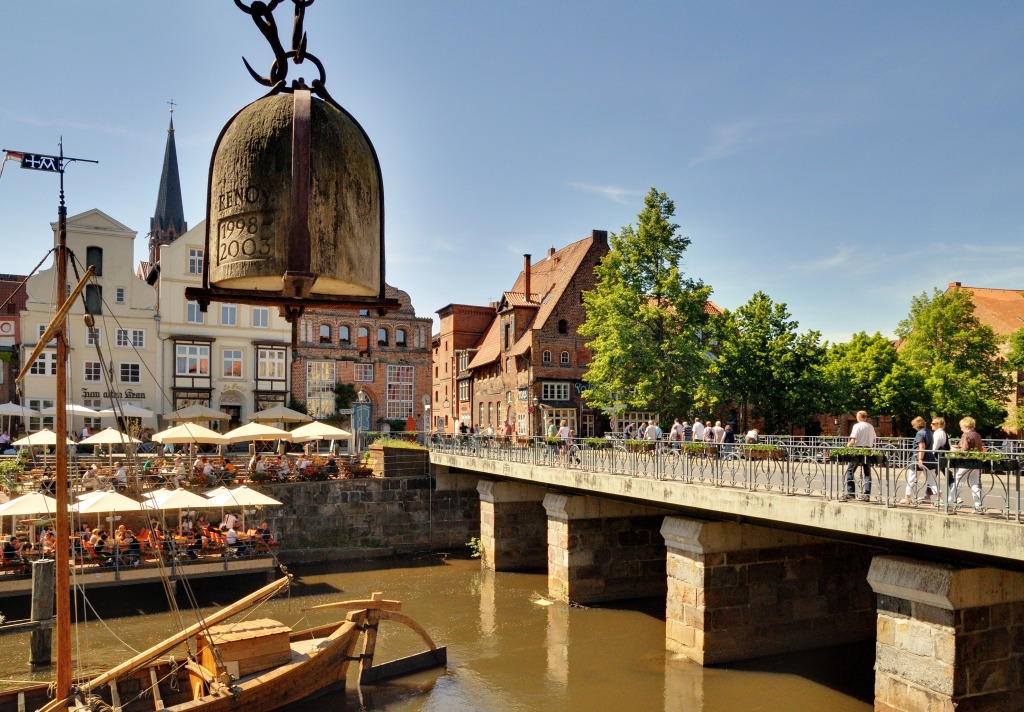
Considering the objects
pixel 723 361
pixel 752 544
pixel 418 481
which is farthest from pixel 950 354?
pixel 752 544

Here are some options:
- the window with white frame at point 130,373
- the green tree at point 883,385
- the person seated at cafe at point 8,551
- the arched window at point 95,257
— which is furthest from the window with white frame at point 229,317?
the green tree at point 883,385

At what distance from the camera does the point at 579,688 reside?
17.1m

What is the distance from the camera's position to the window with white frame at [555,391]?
47188 mm

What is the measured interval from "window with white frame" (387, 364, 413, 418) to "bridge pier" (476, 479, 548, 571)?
22981 mm

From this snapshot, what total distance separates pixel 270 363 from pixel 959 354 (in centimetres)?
3966

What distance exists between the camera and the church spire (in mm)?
Result: 66688

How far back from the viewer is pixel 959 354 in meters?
49.4

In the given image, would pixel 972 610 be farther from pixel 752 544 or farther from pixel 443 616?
pixel 443 616

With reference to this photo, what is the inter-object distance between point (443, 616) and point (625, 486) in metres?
7.17

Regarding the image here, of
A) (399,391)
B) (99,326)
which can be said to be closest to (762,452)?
(99,326)

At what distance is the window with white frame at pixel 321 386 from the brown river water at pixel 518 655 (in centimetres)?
2349

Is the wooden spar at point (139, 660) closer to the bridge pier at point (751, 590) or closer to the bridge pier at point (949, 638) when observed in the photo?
the bridge pier at point (751, 590)

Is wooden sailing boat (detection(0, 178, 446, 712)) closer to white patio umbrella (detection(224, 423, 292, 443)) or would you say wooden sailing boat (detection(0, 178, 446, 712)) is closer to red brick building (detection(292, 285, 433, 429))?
white patio umbrella (detection(224, 423, 292, 443))

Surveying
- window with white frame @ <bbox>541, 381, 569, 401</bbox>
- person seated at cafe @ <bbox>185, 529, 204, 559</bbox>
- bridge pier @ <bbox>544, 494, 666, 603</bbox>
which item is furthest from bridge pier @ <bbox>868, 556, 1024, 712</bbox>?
window with white frame @ <bbox>541, 381, 569, 401</bbox>
